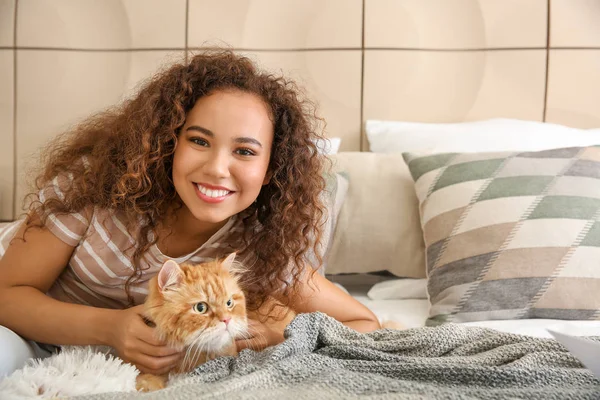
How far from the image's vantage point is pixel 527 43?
6.69 feet

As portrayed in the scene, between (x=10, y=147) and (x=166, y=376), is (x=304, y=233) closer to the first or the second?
(x=166, y=376)

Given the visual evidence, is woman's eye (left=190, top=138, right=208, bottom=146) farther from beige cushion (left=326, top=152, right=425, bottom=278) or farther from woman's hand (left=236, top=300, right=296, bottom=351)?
beige cushion (left=326, top=152, right=425, bottom=278)

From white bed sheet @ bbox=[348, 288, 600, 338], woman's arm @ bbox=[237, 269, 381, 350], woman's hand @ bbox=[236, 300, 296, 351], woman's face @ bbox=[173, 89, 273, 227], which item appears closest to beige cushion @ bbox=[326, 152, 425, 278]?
white bed sheet @ bbox=[348, 288, 600, 338]

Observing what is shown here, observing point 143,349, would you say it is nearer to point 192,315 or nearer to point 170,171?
point 192,315

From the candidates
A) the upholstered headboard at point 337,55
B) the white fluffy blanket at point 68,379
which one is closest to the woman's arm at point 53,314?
the white fluffy blanket at point 68,379

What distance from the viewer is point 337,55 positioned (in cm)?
207

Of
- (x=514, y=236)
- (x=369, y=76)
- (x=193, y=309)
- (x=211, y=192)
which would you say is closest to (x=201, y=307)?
(x=193, y=309)

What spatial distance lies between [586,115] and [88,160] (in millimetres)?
1673

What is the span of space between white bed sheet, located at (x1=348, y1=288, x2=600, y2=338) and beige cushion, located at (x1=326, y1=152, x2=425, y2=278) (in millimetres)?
104

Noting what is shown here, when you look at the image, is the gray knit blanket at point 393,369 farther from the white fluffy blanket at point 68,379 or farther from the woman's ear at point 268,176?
the woman's ear at point 268,176

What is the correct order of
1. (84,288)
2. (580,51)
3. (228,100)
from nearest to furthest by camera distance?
(228,100), (84,288), (580,51)

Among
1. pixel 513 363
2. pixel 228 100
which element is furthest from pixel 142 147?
pixel 513 363

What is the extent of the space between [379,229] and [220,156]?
2.28 feet

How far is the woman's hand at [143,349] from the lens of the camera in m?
1.04
